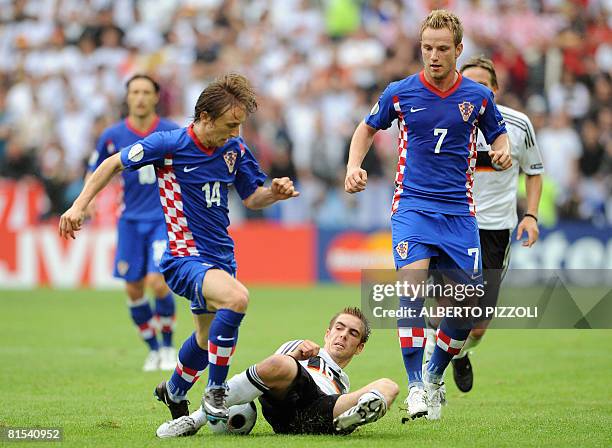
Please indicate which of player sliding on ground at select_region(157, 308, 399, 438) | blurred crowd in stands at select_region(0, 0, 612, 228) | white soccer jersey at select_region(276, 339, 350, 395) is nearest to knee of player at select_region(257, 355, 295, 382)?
player sliding on ground at select_region(157, 308, 399, 438)

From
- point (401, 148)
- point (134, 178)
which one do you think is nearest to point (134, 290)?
point (134, 178)

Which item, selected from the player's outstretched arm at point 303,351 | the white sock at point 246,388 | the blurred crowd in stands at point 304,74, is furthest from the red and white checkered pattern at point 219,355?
the blurred crowd in stands at point 304,74

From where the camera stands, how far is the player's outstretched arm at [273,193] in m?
7.72

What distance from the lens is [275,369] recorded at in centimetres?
701

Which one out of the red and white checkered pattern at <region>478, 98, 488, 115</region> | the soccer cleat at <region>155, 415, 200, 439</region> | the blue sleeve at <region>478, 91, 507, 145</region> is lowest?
the soccer cleat at <region>155, 415, 200, 439</region>

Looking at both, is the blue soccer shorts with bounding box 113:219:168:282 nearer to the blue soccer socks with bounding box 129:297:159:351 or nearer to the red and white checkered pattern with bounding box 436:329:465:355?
the blue soccer socks with bounding box 129:297:159:351

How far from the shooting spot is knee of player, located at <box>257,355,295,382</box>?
Answer: 701 centimetres

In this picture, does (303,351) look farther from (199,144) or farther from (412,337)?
(199,144)

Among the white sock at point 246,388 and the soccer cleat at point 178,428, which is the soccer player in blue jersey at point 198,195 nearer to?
the white sock at point 246,388

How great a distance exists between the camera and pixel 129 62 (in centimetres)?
2434

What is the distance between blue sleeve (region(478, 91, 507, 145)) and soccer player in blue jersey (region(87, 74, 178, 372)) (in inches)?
179

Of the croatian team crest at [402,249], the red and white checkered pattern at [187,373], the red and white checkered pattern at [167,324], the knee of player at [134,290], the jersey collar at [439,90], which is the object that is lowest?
the red and white checkered pattern at [167,324]

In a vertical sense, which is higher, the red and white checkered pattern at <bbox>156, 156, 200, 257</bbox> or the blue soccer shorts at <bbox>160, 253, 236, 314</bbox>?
the red and white checkered pattern at <bbox>156, 156, 200, 257</bbox>

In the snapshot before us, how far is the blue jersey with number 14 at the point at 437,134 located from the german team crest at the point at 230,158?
1.11m
